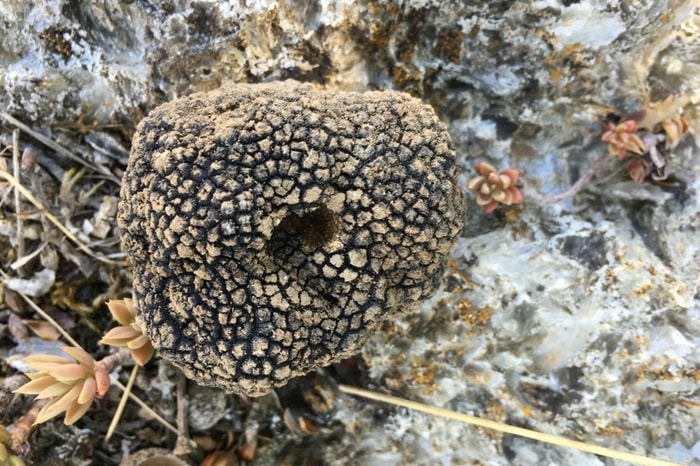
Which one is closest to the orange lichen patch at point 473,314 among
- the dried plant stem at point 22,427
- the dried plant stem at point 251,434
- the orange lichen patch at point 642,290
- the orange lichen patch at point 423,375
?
the orange lichen patch at point 423,375

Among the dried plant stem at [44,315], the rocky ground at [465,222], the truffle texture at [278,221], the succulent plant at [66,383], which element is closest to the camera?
the truffle texture at [278,221]

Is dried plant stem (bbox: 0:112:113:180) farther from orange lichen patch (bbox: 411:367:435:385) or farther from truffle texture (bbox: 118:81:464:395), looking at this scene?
orange lichen patch (bbox: 411:367:435:385)

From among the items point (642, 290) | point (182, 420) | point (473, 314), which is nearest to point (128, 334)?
point (182, 420)

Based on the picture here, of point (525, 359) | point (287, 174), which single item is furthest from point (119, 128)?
point (525, 359)

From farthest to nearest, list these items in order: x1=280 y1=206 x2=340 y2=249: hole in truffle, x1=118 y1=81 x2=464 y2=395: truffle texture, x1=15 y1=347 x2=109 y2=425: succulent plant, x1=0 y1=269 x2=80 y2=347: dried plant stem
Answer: x1=0 y1=269 x2=80 y2=347: dried plant stem, x1=15 y1=347 x2=109 y2=425: succulent plant, x1=280 y1=206 x2=340 y2=249: hole in truffle, x1=118 y1=81 x2=464 y2=395: truffle texture

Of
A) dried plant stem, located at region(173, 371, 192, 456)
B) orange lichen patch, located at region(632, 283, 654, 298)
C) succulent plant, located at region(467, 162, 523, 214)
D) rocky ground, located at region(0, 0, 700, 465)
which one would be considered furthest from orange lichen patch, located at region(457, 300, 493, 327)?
dried plant stem, located at region(173, 371, 192, 456)

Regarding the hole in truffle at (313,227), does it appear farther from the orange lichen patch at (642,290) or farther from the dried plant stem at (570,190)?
the orange lichen patch at (642,290)

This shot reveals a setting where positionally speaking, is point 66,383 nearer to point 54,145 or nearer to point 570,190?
point 54,145

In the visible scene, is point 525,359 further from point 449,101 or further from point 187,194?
point 187,194
